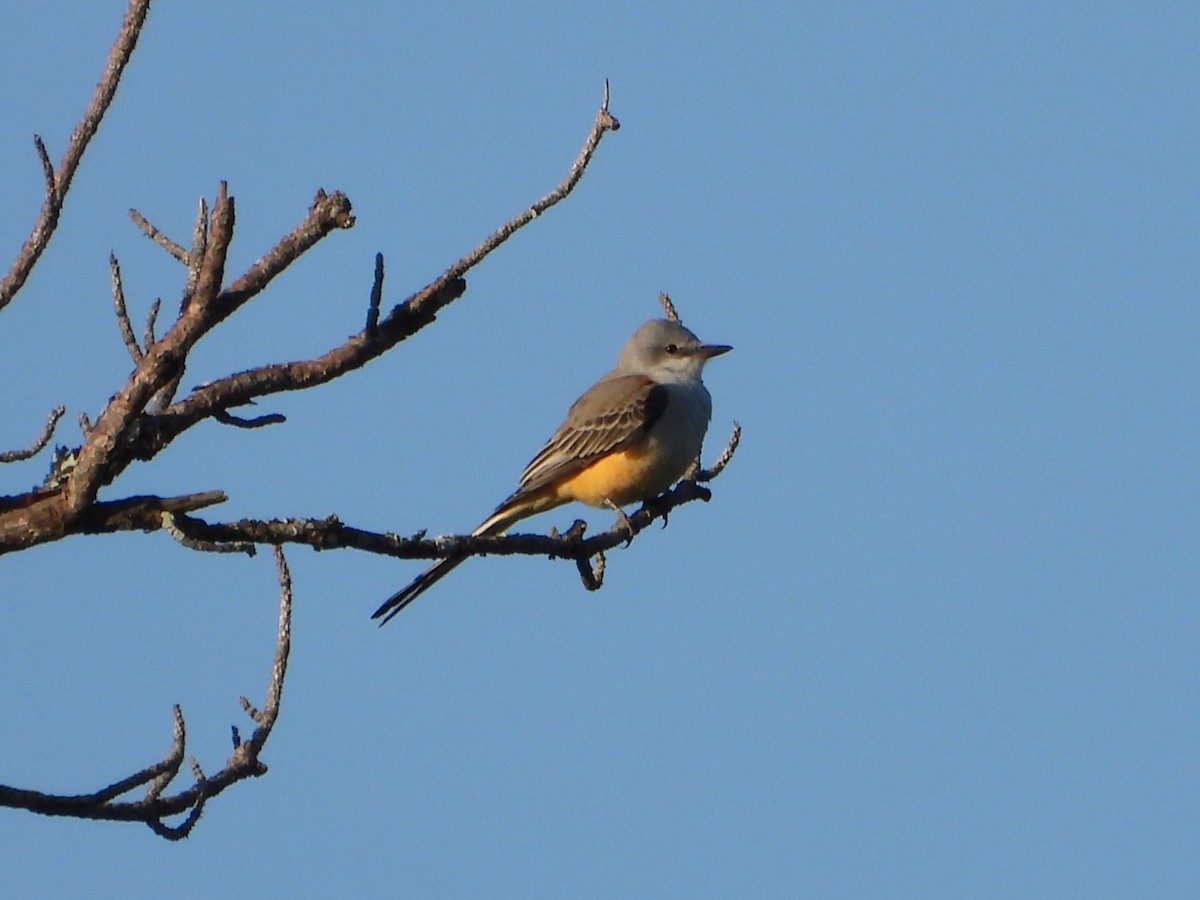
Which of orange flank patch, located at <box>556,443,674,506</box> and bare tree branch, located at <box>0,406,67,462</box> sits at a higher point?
orange flank patch, located at <box>556,443,674,506</box>

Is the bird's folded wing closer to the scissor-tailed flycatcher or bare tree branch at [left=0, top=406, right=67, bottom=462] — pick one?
the scissor-tailed flycatcher

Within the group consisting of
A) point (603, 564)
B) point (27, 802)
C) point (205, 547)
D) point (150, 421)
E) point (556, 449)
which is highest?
point (556, 449)

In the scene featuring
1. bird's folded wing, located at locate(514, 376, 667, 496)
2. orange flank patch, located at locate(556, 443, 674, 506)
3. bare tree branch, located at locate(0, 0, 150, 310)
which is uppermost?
bird's folded wing, located at locate(514, 376, 667, 496)

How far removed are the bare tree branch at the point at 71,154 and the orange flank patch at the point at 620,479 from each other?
5668 millimetres

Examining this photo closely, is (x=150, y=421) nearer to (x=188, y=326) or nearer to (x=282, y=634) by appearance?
(x=188, y=326)

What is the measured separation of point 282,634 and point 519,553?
826mm

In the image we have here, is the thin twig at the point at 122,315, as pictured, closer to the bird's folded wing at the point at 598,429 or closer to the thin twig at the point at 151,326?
the thin twig at the point at 151,326

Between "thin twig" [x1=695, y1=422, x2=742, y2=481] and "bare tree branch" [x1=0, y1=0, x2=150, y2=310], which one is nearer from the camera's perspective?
"bare tree branch" [x1=0, y1=0, x2=150, y2=310]

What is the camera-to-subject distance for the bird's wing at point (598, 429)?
374 inches

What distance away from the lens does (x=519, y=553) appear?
5055mm

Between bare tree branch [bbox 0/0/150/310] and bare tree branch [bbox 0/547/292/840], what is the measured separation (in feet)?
4.40

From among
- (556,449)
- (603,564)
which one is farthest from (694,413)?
(603,564)

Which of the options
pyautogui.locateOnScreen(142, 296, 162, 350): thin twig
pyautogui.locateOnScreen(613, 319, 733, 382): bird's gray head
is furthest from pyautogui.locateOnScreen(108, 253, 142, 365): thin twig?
pyautogui.locateOnScreen(613, 319, 733, 382): bird's gray head

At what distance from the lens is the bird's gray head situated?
34.7ft
